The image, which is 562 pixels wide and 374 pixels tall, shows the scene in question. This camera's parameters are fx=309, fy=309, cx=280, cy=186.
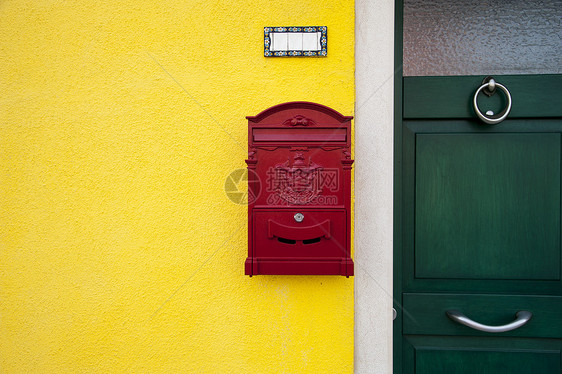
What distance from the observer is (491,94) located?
58.6 inches

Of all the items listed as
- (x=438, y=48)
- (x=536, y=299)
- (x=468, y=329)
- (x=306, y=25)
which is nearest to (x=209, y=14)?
(x=306, y=25)

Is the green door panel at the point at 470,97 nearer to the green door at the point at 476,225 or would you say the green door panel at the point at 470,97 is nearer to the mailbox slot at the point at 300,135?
the green door at the point at 476,225

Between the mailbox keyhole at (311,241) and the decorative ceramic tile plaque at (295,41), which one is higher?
the decorative ceramic tile plaque at (295,41)

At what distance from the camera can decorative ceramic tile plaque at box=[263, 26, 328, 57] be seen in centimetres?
144

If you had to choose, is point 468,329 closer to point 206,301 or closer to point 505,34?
point 206,301

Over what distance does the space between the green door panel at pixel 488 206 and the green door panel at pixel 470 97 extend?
0.37 ft

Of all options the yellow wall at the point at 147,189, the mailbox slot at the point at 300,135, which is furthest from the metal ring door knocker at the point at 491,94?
the mailbox slot at the point at 300,135

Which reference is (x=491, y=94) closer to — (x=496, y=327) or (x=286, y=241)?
(x=496, y=327)

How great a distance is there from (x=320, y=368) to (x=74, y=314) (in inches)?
48.1

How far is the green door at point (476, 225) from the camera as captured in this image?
1.47 metres

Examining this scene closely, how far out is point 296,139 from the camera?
1.29 meters

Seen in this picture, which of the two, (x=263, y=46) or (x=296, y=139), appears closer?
(x=296, y=139)

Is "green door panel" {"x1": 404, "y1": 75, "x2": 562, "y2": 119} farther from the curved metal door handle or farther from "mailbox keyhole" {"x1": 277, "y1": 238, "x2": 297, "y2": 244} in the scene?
the curved metal door handle

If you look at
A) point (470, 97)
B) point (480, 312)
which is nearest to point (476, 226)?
point (480, 312)
